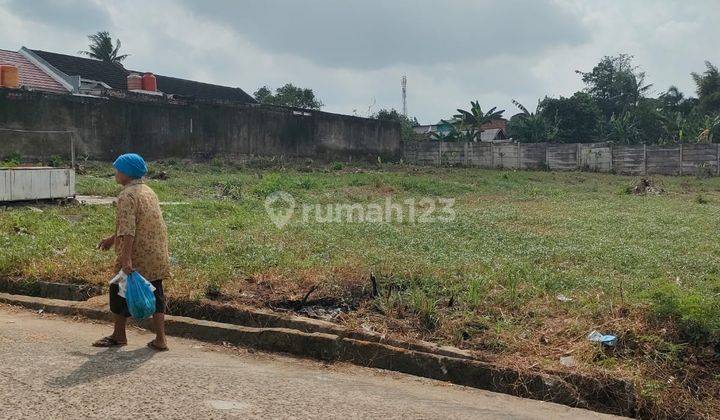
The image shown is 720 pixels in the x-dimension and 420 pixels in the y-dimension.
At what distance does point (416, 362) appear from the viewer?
4.25 m

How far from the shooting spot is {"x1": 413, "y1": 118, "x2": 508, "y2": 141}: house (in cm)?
4475

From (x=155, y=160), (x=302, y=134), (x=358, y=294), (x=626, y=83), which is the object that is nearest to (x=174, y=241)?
(x=358, y=294)

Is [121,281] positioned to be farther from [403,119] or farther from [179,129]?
[403,119]

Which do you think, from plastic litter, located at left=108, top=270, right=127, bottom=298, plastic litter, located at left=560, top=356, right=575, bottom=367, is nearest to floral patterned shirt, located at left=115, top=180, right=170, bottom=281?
plastic litter, located at left=108, top=270, right=127, bottom=298

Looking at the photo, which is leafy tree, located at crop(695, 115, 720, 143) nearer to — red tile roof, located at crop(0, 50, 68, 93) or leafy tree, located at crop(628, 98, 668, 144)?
leafy tree, located at crop(628, 98, 668, 144)

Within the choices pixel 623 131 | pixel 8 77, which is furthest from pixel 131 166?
pixel 623 131

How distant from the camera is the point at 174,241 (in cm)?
767

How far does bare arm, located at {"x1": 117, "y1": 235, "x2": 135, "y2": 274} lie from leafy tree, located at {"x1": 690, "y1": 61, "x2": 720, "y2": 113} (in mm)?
47547

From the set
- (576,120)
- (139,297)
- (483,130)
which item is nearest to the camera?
(139,297)

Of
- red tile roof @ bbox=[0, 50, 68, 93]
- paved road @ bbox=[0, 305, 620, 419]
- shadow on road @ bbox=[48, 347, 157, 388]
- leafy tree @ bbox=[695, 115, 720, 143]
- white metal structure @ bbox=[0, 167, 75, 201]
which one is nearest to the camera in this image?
paved road @ bbox=[0, 305, 620, 419]

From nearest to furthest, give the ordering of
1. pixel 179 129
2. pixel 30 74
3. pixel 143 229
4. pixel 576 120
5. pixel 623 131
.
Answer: pixel 143 229 < pixel 179 129 < pixel 30 74 < pixel 623 131 < pixel 576 120

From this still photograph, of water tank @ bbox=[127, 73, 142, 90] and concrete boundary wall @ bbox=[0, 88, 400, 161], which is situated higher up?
water tank @ bbox=[127, 73, 142, 90]

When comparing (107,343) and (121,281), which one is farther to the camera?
(107,343)

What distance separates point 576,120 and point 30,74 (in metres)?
32.3
